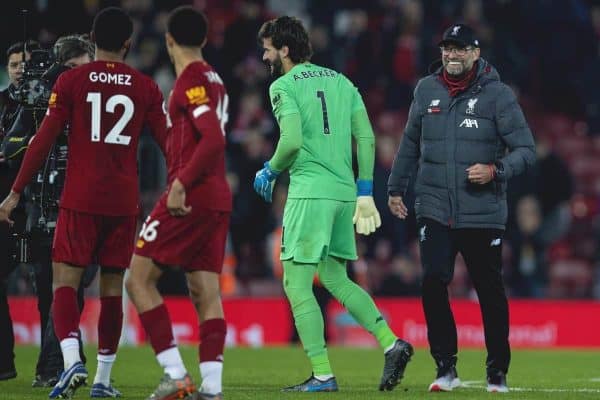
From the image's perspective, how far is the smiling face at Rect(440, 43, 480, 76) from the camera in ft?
29.6

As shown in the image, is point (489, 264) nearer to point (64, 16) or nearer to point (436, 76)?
point (436, 76)

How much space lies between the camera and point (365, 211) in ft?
30.5

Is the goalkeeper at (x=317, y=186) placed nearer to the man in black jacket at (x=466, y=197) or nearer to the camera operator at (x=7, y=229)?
the man in black jacket at (x=466, y=197)

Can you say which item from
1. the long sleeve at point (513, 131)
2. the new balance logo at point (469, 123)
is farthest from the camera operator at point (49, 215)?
the long sleeve at point (513, 131)

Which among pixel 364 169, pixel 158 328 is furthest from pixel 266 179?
pixel 158 328

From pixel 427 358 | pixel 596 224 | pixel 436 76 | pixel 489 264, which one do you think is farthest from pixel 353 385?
pixel 596 224

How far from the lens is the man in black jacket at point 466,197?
898 centimetres

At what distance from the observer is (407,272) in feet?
57.7

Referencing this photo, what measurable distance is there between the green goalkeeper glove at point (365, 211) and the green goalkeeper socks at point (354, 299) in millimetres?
301

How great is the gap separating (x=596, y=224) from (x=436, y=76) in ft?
37.1

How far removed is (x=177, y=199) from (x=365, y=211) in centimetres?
231

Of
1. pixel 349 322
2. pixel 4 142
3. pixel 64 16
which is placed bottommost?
pixel 349 322

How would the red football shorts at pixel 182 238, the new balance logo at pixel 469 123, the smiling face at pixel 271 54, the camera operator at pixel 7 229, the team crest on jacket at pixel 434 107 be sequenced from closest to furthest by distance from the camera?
the red football shorts at pixel 182 238 < the new balance logo at pixel 469 123 < the team crest on jacket at pixel 434 107 < the smiling face at pixel 271 54 < the camera operator at pixel 7 229

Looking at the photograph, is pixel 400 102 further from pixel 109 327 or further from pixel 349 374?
pixel 109 327
